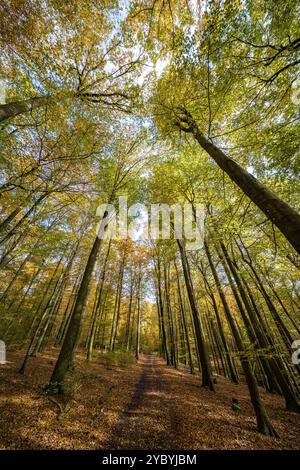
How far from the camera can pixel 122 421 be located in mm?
4633

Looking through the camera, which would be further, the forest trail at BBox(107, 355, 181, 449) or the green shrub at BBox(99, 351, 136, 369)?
the green shrub at BBox(99, 351, 136, 369)

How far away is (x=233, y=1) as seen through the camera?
3.00 metres

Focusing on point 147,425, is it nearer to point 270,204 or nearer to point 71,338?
point 71,338

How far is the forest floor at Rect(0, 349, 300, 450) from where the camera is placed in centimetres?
350

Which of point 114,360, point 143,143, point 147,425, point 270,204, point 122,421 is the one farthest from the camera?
point 114,360

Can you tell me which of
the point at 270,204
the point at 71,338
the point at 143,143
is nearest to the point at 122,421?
the point at 71,338

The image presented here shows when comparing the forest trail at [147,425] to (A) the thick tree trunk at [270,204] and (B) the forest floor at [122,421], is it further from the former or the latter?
(A) the thick tree trunk at [270,204]

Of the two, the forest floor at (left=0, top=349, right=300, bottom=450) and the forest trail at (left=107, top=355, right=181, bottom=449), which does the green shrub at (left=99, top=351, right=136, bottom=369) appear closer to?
the forest floor at (left=0, top=349, right=300, bottom=450)

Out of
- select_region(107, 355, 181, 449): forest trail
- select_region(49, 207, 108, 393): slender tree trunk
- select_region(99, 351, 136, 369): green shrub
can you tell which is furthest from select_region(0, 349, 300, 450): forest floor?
select_region(99, 351, 136, 369): green shrub

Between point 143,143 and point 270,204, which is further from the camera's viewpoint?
point 143,143

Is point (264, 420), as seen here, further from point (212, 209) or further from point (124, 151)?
point (124, 151)

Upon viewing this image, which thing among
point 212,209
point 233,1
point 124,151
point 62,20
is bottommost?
point 233,1
